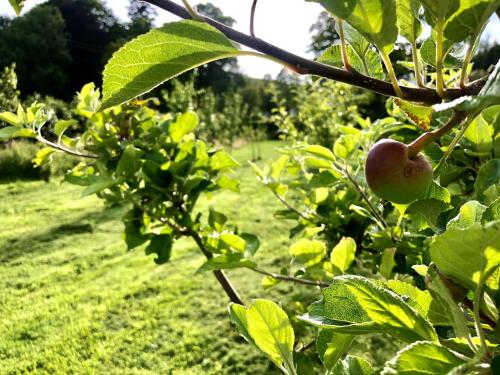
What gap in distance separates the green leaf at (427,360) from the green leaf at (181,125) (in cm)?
140

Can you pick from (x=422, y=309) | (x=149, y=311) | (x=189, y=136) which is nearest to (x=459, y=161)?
(x=422, y=309)

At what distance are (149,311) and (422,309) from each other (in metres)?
3.26

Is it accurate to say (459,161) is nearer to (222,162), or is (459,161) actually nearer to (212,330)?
(222,162)

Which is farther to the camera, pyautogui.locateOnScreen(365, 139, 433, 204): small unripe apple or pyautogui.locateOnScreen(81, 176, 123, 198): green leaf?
pyautogui.locateOnScreen(81, 176, 123, 198): green leaf

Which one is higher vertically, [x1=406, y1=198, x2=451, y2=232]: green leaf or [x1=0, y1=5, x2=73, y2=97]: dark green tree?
[x1=0, y1=5, x2=73, y2=97]: dark green tree

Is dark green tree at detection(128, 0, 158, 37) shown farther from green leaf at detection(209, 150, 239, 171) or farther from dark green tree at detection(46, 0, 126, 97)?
green leaf at detection(209, 150, 239, 171)

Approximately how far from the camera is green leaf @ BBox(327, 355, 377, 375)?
0.47 metres

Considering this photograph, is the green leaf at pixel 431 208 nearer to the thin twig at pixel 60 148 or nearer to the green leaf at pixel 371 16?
the green leaf at pixel 371 16

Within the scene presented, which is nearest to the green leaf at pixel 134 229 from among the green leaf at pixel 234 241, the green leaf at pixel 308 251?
the green leaf at pixel 234 241

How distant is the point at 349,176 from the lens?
1.25m

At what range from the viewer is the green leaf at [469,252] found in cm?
28

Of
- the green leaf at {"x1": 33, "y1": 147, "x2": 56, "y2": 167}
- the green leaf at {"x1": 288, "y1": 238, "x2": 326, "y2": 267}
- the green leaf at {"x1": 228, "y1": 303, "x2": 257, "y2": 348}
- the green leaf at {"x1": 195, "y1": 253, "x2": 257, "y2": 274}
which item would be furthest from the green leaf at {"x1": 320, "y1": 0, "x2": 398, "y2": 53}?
the green leaf at {"x1": 33, "y1": 147, "x2": 56, "y2": 167}

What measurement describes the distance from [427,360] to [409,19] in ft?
1.10

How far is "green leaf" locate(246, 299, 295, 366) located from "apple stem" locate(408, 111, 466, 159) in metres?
0.23
